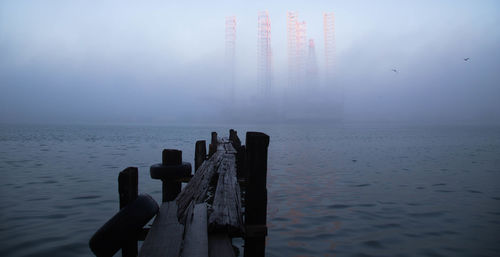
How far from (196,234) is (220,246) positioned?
11.7 inches

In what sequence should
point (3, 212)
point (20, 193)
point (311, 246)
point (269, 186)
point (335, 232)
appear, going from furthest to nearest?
point (269, 186) → point (20, 193) → point (3, 212) → point (335, 232) → point (311, 246)

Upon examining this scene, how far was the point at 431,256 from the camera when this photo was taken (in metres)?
6.89

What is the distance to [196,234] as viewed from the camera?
3.56 m

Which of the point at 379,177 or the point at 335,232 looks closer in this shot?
the point at 335,232

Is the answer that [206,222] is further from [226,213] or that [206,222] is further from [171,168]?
[171,168]

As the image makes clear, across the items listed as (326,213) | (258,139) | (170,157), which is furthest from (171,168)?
(326,213)

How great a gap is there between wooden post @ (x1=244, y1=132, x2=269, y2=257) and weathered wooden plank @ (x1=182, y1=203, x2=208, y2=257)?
0.63 metres

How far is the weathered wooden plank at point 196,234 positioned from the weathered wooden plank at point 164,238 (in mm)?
87

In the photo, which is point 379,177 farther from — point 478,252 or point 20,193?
point 20,193

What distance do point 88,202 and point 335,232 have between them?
28.7 feet

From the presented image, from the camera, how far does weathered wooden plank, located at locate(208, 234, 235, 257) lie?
3.33 meters

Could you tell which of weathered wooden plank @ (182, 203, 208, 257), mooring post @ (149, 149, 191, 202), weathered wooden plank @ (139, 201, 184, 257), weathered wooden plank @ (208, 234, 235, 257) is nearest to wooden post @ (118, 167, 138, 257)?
weathered wooden plank @ (139, 201, 184, 257)

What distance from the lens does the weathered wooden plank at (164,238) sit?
3.19 meters

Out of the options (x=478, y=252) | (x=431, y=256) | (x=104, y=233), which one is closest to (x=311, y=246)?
(x=431, y=256)
